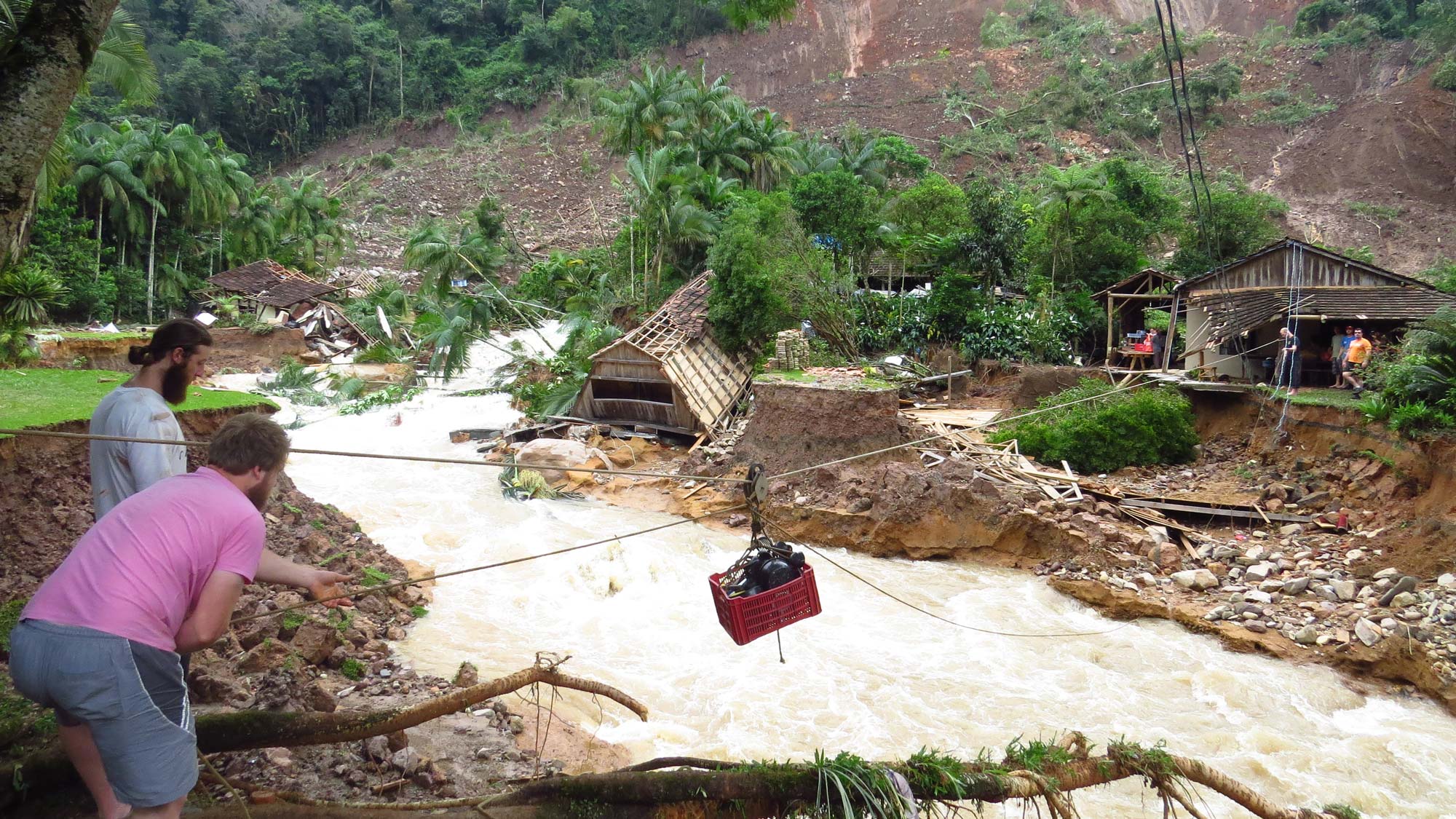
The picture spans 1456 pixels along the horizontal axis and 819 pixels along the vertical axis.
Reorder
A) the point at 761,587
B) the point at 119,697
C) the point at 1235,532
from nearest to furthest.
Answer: the point at 119,697, the point at 761,587, the point at 1235,532

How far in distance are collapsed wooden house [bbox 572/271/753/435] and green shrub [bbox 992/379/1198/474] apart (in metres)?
6.65

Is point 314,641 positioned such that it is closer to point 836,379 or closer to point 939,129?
point 836,379

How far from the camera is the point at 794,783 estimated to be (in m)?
3.61

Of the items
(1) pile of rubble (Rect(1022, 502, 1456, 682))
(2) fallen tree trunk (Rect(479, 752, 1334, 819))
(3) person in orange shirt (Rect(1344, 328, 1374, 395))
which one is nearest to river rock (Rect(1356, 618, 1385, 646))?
(1) pile of rubble (Rect(1022, 502, 1456, 682))

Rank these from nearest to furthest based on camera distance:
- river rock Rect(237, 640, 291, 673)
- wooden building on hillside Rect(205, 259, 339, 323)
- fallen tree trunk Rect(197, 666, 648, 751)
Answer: fallen tree trunk Rect(197, 666, 648, 751) → river rock Rect(237, 640, 291, 673) → wooden building on hillside Rect(205, 259, 339, 323)

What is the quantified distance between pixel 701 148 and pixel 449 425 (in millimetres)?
16151

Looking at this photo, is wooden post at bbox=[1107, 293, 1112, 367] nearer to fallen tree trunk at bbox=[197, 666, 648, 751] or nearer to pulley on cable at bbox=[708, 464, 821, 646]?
pulley on cable at bbox=[708, 464, 821, 646]

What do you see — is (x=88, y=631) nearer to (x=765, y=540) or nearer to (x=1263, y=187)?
(x=765, y=540)

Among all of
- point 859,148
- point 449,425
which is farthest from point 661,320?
point 859,148

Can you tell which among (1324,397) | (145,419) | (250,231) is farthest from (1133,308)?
(250,231)

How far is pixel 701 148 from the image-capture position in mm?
33406

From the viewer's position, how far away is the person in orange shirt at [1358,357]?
14016 mm

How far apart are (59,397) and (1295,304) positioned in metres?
17.5

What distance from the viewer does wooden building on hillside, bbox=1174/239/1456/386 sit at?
14648 millimetres
